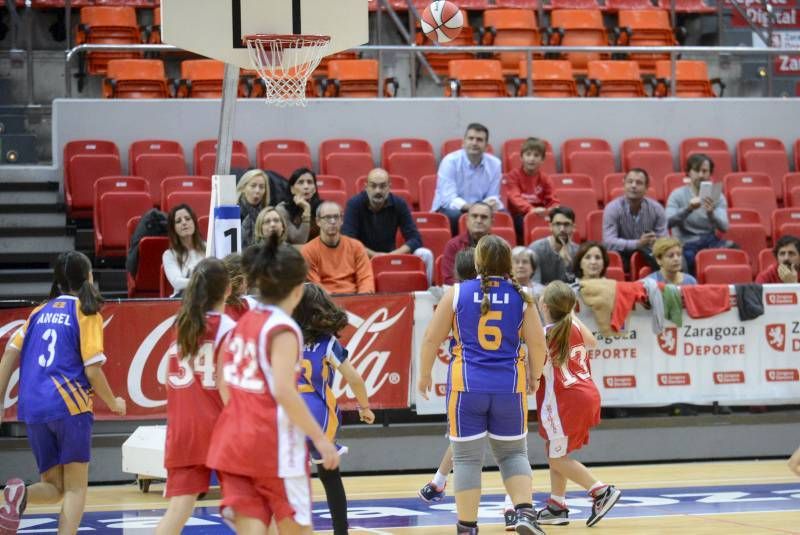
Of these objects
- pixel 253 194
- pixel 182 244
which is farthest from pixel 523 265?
pixel 182 244

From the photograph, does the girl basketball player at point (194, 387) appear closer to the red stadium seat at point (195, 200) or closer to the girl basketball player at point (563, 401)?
the girl basketball player at point (563, 401)

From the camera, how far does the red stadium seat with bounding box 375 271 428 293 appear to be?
11398 millimetres

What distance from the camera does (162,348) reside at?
1038 cm

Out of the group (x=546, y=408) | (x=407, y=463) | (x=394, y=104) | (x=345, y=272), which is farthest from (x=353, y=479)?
(x=394, y=104)

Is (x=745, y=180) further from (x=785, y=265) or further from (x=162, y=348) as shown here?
(x=162, y=348)

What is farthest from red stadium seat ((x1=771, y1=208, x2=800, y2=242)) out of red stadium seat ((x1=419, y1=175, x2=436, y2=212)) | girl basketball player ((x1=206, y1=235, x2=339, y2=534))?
girl basketball player ((x1=206, y1=235, x2=339, y2=534))

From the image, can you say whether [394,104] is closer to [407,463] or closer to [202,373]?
[407,463]

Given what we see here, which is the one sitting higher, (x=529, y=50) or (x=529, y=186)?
(x=529, y=50)

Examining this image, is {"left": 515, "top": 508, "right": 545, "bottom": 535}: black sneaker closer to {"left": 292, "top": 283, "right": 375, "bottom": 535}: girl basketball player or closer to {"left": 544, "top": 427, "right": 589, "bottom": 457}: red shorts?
{"left": 292, "top": 283, "right": 375, "bottom": 535}: girl basketball player

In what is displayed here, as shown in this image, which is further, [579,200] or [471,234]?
[579,200]

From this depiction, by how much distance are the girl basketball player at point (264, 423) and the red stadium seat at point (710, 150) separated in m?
11.0

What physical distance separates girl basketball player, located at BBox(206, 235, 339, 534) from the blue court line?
117 inches

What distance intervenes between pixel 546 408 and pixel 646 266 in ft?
14.3

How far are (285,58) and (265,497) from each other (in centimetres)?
461
